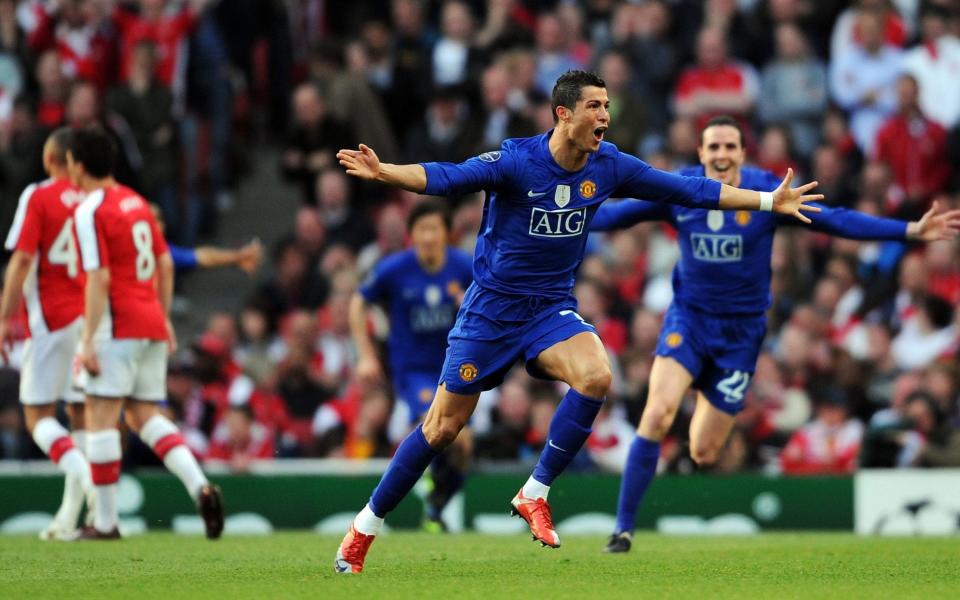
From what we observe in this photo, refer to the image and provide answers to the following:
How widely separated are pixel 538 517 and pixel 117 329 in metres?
4.00

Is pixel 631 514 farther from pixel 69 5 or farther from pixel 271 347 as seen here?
pixel 69 5

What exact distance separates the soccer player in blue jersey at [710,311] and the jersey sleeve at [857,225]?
15 cm

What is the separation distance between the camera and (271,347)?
18250 millimetres

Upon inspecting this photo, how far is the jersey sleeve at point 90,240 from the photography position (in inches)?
463

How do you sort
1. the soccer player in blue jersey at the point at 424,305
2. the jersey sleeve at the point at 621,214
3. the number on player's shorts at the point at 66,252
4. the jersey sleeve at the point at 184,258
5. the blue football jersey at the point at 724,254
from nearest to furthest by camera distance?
the jersey sleeve at the point at 621,214 < the blue football jersey at the point at 724,254 < the number on player's shorts at the point at 66,252 < the jersey sleeve at the point at 184,258 < the soccer player in blue jersey at the point at 424,305

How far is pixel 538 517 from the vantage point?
31.1 feet

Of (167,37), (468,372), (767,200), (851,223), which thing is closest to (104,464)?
(468,372)

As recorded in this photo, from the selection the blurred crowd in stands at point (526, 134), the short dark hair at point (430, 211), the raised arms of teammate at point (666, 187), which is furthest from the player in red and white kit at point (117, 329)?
the blurred crowd in stands at point (526, 134)

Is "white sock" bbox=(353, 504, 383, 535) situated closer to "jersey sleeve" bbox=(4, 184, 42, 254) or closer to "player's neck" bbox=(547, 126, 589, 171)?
"player's neck" bbox=(547, 126, 589, 171)

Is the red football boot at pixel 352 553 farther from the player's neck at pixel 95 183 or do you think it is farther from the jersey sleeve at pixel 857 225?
the player's neck at pixel 95 183

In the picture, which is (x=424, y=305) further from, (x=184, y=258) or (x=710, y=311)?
(x=710, y=311)

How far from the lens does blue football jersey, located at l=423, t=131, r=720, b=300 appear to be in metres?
9.52

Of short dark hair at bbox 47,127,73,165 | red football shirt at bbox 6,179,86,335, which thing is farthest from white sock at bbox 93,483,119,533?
short dark hair at bbox 47,127,73,165

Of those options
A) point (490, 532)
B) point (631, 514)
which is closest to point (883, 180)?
point (490, 532)
